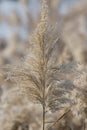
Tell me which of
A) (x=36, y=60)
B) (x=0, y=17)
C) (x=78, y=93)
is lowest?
(x=0, y=17)

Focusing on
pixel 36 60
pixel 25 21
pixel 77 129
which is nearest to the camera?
pixel 36 60

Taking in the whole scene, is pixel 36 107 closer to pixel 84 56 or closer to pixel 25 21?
pixel 84 56

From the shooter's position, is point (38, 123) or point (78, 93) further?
point (38, 123)

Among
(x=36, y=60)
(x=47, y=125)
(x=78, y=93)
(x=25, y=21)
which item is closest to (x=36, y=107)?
(x=47, y=125)

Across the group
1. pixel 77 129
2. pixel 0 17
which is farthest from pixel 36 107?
pixel 0 17

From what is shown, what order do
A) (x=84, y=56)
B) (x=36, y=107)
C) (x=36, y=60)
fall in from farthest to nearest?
(x=84, y=56)
(x=36, y=107)
(x=36, y=60)

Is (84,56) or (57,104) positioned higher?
(57,104)
